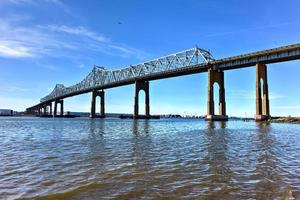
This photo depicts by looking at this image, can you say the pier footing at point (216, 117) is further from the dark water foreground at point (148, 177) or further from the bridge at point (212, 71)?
the dark water foreground at point (148, 177)

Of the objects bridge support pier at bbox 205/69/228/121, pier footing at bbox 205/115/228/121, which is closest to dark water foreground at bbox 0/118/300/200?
pier footing at bbox 205/115/228/121

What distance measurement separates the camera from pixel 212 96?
356 feet

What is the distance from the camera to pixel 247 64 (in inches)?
3922

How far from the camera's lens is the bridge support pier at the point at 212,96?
105069mm

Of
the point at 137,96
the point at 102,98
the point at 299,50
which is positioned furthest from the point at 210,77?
the point at 102,98

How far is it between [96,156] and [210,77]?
327 feet

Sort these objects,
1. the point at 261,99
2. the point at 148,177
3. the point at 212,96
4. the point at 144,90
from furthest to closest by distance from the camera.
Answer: the point at 144,90
the point at 212,96
the point at 261,99
the point at 148,177

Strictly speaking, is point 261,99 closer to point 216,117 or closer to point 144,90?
point 216,117

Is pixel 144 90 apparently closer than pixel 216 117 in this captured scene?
No

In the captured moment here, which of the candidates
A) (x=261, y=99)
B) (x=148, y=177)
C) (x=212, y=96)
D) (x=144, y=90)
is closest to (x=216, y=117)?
(x=212, y=96)

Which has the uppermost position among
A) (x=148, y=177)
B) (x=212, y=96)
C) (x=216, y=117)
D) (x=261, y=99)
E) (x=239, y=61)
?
(x=239, y=61)

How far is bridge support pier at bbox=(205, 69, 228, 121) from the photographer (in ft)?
345

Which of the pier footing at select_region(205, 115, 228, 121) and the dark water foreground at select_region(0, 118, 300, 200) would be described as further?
the pier footing at select_region(205, 115, 228, 121)

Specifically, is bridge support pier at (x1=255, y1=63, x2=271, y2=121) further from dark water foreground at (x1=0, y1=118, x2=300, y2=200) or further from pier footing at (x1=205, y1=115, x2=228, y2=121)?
dark water foreground at (x1=0, y1=118, x2=300, y2=200)
